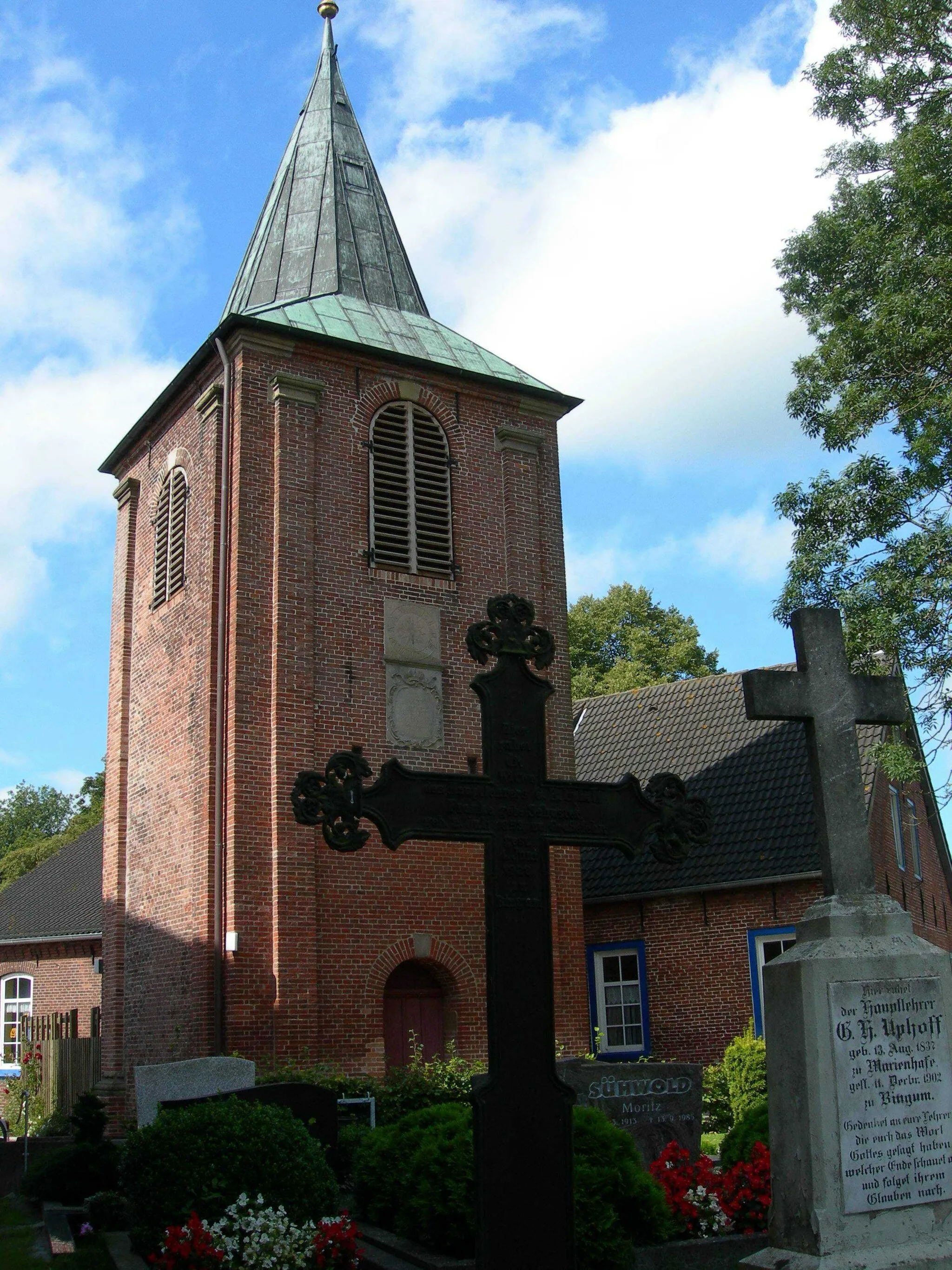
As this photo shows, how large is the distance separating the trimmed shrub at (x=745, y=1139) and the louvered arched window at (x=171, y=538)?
10948 millimetres

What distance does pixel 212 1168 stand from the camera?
323 inches

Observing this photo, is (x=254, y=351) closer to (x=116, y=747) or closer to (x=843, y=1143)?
(x=116, y=747)

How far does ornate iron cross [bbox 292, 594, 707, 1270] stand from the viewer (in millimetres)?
5797

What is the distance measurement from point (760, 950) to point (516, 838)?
42.6 feet

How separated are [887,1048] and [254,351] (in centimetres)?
1325

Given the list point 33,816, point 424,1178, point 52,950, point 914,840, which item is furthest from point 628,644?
point 33,816

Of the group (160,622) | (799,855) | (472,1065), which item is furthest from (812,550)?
(160,622)

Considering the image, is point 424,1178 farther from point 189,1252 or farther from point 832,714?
point 832,714

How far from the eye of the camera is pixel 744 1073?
651 inches

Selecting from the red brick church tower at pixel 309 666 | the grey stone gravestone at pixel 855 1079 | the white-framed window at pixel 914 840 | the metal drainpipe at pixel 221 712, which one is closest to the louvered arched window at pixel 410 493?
the red brick church tower at pixel 309 666

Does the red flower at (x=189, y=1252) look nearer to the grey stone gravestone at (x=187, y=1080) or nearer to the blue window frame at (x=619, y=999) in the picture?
the grey stone gravestone at (x=187, y=1080)

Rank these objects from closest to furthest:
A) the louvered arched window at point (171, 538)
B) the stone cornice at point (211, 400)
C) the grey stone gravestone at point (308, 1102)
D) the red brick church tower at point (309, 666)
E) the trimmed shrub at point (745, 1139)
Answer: the trimmed shrub at point (745, 1139) < the grey stone gravestone at point (308, 1102) < the red brick church tower at point (309, 666) < the stone cornice at point (211, 400) < the louvered arched window at point (171, 538)

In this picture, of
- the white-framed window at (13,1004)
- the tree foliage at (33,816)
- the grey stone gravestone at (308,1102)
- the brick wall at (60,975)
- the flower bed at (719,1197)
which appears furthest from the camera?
the tree foliage at (33,816)

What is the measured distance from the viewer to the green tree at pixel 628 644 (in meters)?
35.8
